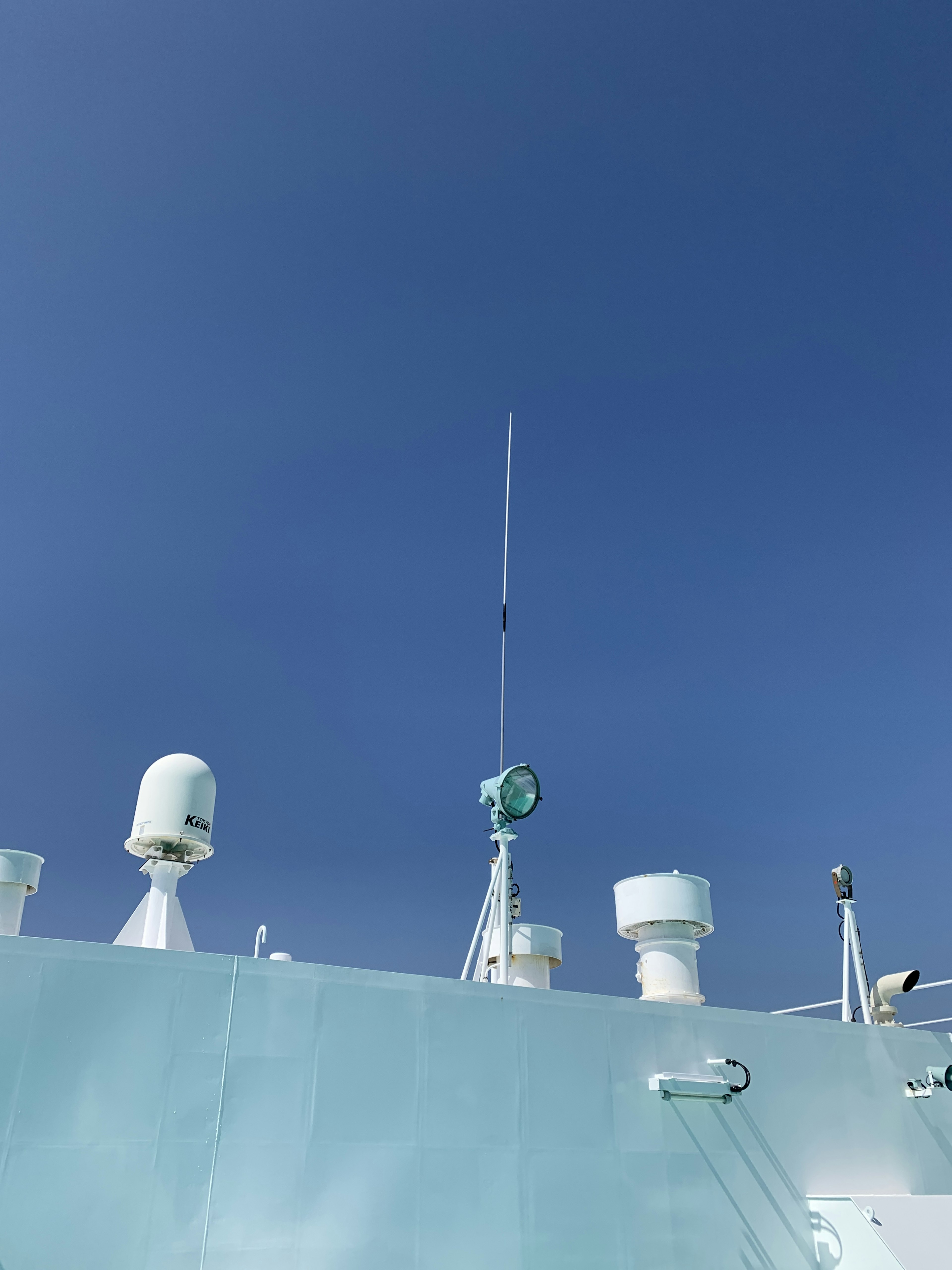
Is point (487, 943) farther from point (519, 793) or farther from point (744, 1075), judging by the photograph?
point (744, 1075)

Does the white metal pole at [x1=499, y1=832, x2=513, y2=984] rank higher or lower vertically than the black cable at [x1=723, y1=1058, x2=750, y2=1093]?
higher

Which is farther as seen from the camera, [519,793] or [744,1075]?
[519,793]

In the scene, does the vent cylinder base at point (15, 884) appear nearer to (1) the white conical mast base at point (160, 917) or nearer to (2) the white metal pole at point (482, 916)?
(1) the white conical mast base at point (160, 917)

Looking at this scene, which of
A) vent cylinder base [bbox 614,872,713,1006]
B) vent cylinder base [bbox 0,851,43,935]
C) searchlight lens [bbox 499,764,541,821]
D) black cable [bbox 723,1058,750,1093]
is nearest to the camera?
black cable [bbox 723,1058,750,1093]

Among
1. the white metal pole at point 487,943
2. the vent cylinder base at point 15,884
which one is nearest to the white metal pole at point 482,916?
the white metal pole at point 487,943

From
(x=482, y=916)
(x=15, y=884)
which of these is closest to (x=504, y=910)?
(x=482, y=916)

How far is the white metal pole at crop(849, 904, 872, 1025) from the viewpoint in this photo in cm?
1091

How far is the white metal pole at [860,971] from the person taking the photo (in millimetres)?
10914

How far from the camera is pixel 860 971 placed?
11.1 m

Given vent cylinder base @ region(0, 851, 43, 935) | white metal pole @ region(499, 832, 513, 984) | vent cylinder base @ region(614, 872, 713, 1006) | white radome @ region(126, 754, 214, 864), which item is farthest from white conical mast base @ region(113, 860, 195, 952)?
vent cylinder base @ region(614, 872, 713, 1006)

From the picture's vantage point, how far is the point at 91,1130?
6.08 metres

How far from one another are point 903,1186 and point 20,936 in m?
9.40

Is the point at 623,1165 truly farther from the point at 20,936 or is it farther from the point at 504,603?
the point at 504,603

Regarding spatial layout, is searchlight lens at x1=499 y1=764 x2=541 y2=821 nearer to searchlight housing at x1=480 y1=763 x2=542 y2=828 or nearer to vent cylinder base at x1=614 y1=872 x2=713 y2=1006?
searchlight housing at x1=480 y1=763 x2=542 y2=828
